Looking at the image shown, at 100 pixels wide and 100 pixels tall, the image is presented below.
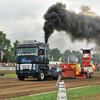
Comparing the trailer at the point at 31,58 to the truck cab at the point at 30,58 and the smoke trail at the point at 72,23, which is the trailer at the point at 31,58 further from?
the smoke trail at the point at 72,23

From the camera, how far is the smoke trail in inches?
988

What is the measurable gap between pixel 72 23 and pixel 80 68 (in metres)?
5.41

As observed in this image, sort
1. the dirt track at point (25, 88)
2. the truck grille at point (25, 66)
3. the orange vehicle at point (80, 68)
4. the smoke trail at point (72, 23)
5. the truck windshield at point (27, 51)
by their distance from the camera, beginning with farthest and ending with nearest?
the smoke trail at point (72, 23)
the orange vehicle at point (80, 68)
the truck grille at point (25, 66)
the truck windshield at point (27, 51)
the dirt track at point (25, 88)

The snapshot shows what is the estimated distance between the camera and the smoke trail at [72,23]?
2509 cm

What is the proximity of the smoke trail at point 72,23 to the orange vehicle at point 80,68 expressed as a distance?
248 cm

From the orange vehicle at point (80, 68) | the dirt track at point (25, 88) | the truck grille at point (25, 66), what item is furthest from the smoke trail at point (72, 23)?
the dirt track at point (25, 88)

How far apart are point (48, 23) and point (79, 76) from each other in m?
6.84

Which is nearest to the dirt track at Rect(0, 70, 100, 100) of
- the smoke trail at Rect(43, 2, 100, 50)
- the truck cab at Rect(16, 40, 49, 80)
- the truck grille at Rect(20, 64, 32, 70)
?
the truck cab at Rect(16, 40, 49, 80)

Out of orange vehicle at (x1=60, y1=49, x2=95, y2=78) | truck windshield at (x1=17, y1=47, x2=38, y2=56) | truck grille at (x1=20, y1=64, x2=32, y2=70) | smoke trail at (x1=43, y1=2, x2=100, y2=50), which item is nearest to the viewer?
truck windshield at (x1=17, y1=47, x2=38, y2=56)

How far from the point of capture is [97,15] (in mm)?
29234

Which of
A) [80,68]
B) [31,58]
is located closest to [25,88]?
[31,58]

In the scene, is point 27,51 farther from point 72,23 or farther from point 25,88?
point 72,23

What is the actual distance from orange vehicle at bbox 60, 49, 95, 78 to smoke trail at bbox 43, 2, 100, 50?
2.48 m

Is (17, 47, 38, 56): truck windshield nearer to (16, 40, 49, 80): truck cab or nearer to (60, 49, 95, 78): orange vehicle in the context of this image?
(16, 40, 49, 80): truck cab
